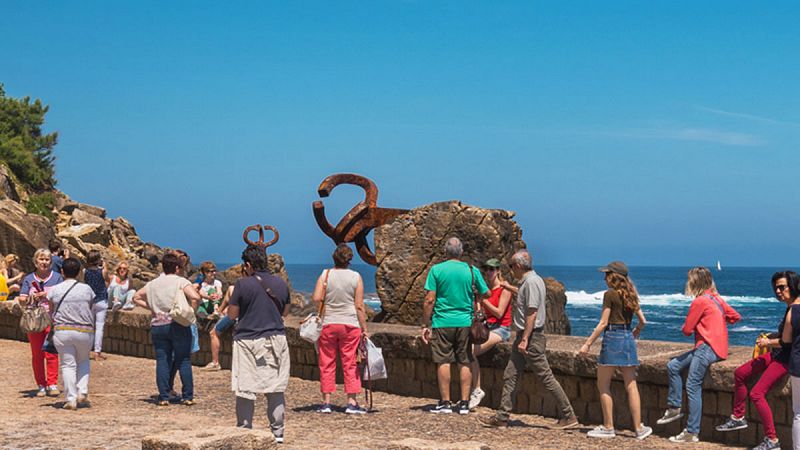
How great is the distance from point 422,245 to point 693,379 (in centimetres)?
548

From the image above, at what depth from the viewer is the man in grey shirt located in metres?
8.02

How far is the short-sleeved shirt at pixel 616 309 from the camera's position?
7605mm

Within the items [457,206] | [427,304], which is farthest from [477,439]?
[457,206]

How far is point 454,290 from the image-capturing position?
8.72 meters

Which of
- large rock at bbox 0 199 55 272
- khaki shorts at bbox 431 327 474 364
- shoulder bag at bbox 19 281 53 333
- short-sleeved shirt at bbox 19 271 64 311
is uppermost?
large rock at bbox 0 199 55 272

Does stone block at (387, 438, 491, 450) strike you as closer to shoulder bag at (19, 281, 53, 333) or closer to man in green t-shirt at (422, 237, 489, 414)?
man in green t-shirt at (422, 237, 489, 414)

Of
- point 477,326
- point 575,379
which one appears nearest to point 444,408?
point 477,326

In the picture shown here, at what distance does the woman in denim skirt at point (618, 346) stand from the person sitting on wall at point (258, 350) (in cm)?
256

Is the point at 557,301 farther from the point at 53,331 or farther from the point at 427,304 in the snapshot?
the point at 53,331

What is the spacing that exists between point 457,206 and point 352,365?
13.5ft

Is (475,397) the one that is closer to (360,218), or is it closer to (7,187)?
(360,218)

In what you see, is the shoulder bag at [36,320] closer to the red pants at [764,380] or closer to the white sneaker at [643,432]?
the white sneaker at [643,432]

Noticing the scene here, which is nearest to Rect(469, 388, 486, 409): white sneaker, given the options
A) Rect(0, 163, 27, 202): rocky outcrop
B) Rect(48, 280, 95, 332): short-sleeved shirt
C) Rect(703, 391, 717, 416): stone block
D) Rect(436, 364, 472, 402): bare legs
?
Rect(436, 364, 472, 402): bare legs

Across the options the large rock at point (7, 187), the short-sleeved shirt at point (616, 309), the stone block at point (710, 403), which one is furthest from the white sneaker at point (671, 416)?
the large rock at point (7, 187)
